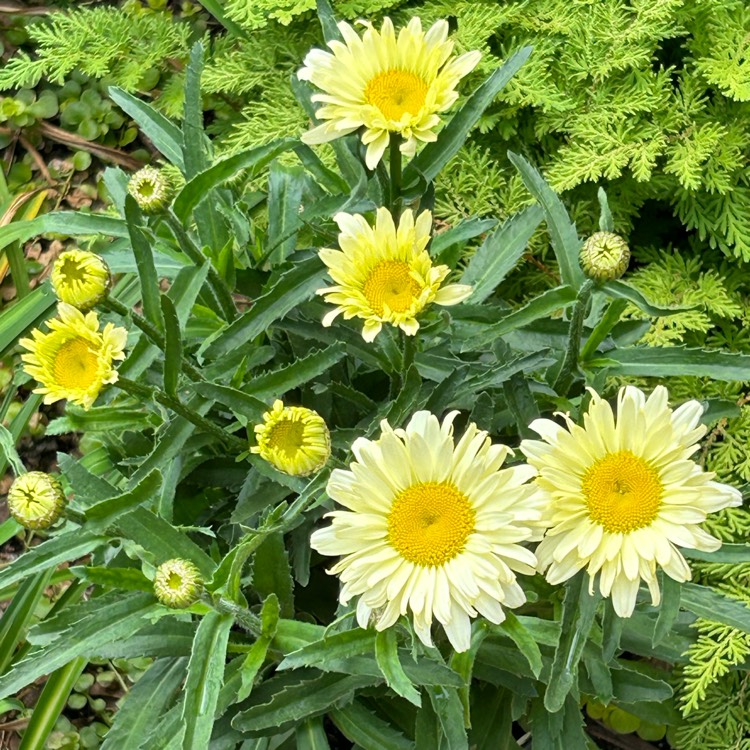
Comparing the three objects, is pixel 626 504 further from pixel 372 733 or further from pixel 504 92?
pixel 504 92

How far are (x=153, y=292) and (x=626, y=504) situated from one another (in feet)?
1.87

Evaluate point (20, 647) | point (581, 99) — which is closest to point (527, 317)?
point (581, 99)

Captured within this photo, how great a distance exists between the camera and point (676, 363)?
99 cm

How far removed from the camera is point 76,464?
3.09ft

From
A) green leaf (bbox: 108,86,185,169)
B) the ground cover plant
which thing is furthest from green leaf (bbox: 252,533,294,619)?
green leaf (bbox: 108,86,185,169)

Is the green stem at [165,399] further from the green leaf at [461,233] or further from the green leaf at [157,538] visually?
the green leaf at [461,233]

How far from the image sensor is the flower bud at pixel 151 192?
0.90 m

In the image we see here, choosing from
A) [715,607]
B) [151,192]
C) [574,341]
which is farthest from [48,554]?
[715,607]

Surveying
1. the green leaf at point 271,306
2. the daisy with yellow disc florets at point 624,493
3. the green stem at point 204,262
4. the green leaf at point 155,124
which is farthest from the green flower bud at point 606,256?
the green leaf at point 155,124

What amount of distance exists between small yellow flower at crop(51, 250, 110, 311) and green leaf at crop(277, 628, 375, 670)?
1.42 feet

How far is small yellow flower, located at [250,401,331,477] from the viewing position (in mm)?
824

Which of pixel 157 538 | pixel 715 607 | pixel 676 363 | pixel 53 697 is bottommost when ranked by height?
pixel 53 697

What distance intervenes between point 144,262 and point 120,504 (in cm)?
27

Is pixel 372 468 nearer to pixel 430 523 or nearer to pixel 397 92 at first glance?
pixel 430 523
